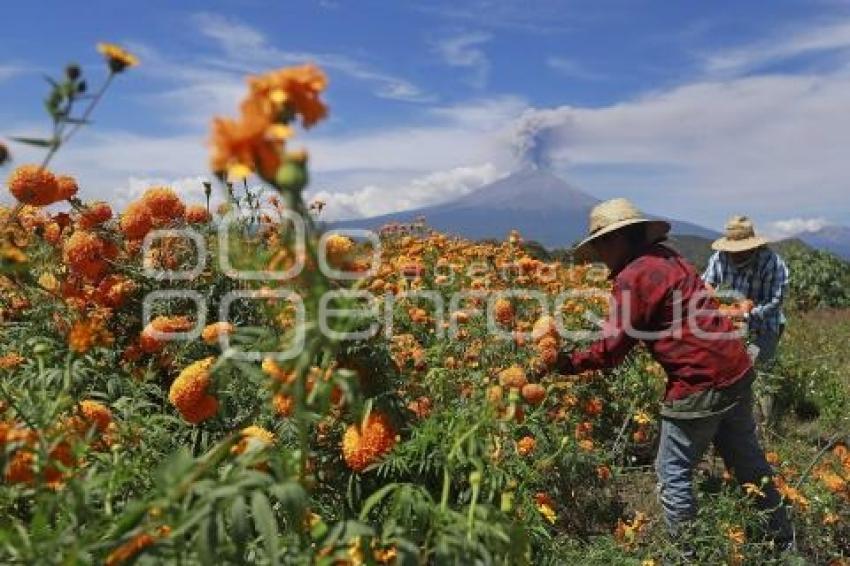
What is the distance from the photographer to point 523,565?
1.61 metres

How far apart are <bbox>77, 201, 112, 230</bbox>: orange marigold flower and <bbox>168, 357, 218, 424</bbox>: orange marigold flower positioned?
53.2 inches

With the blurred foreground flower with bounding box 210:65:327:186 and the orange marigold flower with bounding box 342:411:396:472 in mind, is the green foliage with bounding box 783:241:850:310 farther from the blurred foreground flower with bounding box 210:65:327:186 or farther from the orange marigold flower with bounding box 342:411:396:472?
the blurred foreground flower with bounding box 210:65:327:186

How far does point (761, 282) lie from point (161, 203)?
421 centimetres

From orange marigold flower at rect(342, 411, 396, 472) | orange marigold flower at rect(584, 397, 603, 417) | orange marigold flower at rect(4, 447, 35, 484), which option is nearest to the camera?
orange marigold flower at rect(4, 447, 35, 484)

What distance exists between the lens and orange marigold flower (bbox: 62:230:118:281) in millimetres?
3334

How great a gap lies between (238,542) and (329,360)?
0.55 m

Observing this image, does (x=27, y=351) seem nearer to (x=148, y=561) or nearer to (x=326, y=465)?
(x=326, y=465)

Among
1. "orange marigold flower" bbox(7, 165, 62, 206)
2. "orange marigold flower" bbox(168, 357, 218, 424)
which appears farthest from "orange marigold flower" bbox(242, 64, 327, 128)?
"orange marigold flower" bbox(7, 165, 62, 206)

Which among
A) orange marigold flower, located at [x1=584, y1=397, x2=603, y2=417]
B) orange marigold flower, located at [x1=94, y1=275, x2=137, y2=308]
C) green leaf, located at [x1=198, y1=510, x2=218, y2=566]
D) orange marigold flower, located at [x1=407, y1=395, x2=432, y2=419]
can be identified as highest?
orange marigold flower, located at [x1=94, y1=275, x2=137, y2=308]

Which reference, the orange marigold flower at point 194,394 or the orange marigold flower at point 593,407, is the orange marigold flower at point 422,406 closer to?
the orange marigold flower at point 194,394

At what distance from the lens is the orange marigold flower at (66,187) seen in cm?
337

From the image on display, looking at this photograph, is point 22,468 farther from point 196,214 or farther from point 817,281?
point 817,281

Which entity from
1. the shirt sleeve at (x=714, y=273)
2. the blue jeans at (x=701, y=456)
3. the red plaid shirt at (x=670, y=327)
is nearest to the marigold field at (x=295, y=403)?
the blue jeans at (x=701, y=456)

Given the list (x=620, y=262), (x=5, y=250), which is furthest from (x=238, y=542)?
(x=620, y=262)
